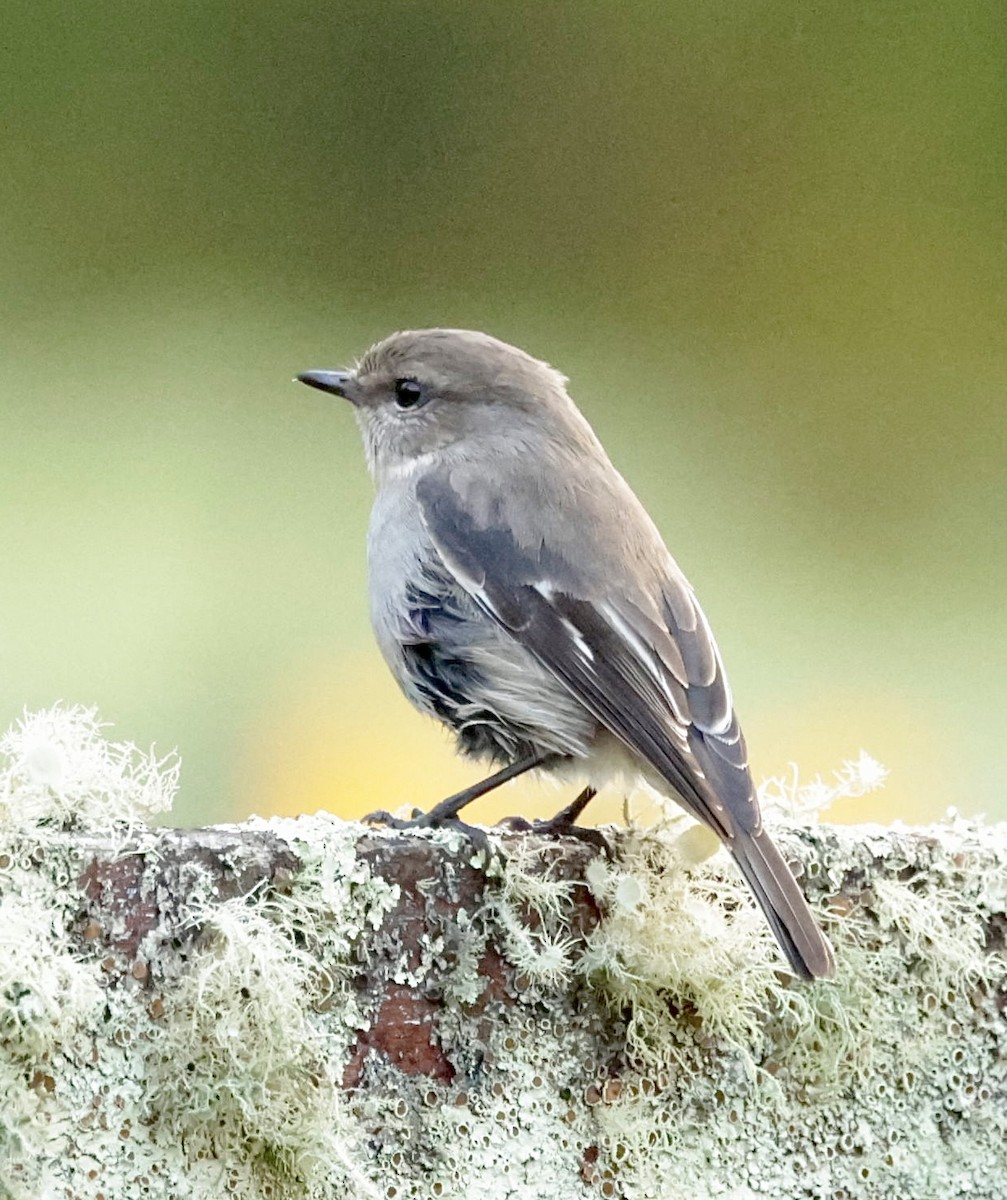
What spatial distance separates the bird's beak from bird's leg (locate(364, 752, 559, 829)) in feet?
2.69

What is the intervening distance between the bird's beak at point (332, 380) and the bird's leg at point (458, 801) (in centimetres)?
82

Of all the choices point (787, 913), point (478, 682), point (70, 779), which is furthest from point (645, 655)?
point (70, 779)

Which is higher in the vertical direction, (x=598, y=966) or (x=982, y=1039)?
(x=982, y=1039)

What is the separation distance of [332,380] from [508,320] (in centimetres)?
162

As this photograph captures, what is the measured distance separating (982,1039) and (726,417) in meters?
2.46

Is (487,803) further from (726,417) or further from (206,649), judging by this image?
(726,417)

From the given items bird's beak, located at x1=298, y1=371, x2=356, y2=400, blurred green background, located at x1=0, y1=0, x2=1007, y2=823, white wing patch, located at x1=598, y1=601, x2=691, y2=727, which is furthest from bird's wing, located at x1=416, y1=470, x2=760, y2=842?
blurred green background, located at x1=0, y1=0, x2=1007, y2=823

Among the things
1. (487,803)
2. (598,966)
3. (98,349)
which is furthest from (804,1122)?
(98,349)

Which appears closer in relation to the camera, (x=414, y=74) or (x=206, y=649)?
(x=206, y=649)

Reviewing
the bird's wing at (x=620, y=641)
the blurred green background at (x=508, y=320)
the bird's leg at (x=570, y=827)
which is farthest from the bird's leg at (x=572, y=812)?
the blurred green background at (x=508, y=320)

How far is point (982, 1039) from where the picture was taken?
6.12 feet

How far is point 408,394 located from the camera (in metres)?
2.72

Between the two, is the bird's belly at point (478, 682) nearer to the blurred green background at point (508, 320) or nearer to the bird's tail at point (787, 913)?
the bird's tail at point (787, 913)

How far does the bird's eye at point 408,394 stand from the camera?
271 centimetres
